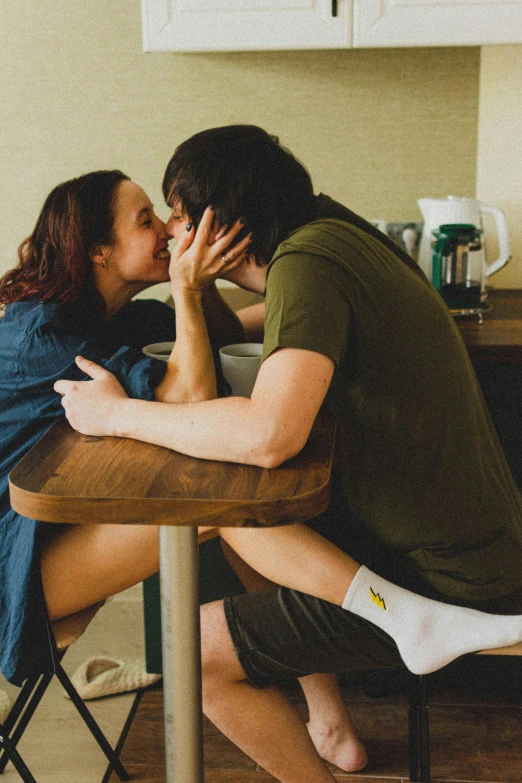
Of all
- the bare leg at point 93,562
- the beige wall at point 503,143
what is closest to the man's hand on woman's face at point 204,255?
the bare leg at point 93,562

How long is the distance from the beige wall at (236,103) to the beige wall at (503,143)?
33 millimetres

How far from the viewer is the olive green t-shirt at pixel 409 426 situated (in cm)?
119

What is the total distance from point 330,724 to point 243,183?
1.15 metres

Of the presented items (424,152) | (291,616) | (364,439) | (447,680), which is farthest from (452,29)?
(447,680)

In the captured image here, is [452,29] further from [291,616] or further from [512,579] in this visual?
[291,616]

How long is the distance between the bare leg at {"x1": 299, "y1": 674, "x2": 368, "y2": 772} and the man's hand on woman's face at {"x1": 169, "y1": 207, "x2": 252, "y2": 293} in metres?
0.90

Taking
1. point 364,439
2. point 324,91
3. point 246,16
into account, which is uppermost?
point 246,16

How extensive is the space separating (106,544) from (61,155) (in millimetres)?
1533

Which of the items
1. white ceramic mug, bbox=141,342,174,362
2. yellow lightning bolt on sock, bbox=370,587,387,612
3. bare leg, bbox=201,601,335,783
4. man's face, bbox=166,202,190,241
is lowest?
bare leg, bbox=201,601,335,783

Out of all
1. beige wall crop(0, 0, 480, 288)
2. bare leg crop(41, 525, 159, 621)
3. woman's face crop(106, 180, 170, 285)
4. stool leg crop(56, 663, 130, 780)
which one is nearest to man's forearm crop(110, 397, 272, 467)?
bare leg crop(41, 525, 159, 621)

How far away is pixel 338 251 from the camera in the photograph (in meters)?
1.19

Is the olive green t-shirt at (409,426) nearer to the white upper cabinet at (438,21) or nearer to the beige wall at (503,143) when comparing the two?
the white upper cabinet at (438,21)

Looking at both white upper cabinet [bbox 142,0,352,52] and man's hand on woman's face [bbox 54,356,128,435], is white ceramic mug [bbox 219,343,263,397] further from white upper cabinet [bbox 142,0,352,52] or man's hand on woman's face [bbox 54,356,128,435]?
white upper cabinet [bbox 142,0,352,52]

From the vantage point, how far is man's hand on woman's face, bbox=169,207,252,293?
4.51 feet
